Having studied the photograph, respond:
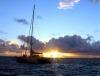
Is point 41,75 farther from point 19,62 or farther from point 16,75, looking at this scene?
point 19,62

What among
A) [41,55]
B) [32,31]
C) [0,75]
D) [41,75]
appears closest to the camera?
[0,75]

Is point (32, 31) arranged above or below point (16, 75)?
above

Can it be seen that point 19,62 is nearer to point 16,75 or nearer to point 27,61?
point 27,61

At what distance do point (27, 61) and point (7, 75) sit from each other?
6495 centimetres

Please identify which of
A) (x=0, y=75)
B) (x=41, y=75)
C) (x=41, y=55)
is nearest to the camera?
(x=0, y=75)

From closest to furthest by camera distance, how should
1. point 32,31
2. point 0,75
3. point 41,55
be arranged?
point 0,75 < point 32,31 < point 41,55

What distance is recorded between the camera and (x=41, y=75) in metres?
91.9

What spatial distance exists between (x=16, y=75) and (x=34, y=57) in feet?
205

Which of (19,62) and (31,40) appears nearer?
(31,40)

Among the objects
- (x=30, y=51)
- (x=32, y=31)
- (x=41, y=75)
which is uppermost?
(x=32, y=31)

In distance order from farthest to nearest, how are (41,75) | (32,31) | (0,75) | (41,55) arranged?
(41,55), (32,31), (41,75), (0,75)

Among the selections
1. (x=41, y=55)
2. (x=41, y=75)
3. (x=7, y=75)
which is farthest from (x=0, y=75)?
(x=41, y=55)

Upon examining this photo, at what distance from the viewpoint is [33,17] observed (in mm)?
151125

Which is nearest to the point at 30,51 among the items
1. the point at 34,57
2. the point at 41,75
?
the point at 34,57
